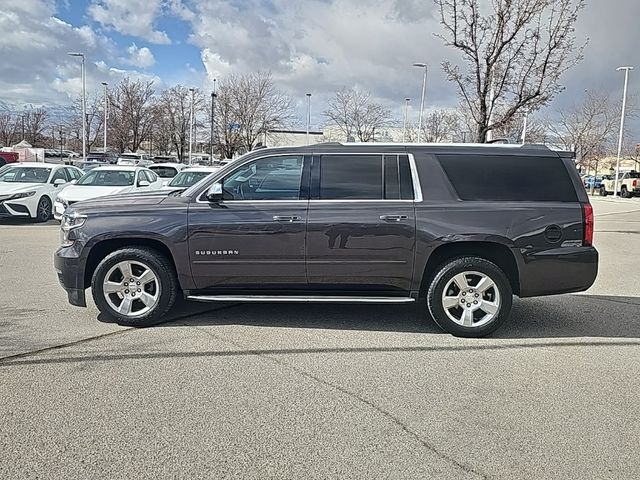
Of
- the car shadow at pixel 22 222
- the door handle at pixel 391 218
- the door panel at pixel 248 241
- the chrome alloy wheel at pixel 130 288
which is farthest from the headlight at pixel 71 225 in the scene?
the car shadow at pixel 22 222

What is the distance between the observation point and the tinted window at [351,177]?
18.1ft

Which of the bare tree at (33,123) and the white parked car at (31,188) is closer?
the white parked car at (31,188)

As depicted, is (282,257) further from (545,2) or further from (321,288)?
(545,2)

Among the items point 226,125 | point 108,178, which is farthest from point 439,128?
point 108,178

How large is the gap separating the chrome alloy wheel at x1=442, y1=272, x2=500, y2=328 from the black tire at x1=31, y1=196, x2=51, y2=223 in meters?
12.7

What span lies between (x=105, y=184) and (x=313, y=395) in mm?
12398

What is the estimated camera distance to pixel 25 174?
15.7 m

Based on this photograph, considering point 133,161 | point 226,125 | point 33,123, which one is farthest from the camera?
point 33,123

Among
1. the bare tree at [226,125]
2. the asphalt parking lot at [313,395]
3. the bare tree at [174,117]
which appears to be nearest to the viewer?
the asphalt parking lot at [313,395]

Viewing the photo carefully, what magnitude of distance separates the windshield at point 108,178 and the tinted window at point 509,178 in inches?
450

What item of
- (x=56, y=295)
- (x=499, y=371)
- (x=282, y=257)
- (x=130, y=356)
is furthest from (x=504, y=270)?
(x=56, y=295)

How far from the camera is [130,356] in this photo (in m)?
4.77

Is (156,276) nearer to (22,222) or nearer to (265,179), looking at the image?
(265,179)

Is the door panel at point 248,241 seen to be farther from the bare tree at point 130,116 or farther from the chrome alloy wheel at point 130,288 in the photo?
the bare tree at point 130,116
